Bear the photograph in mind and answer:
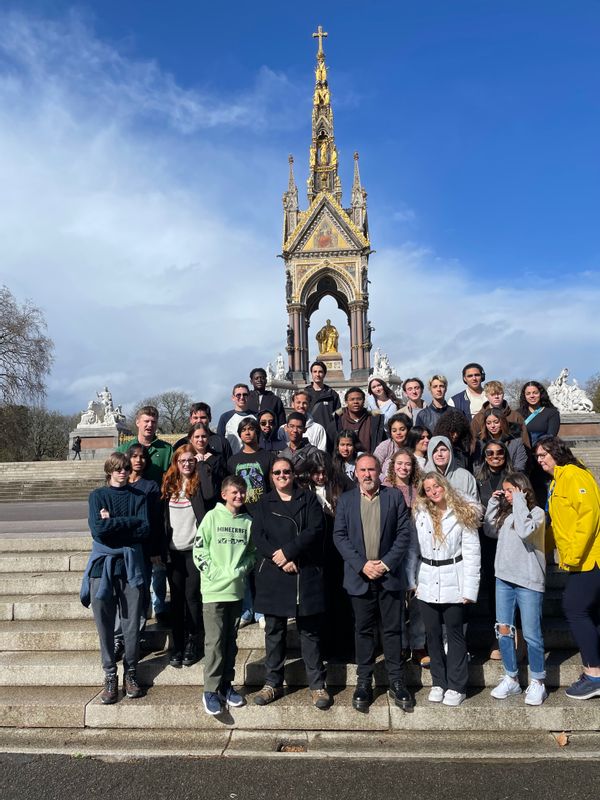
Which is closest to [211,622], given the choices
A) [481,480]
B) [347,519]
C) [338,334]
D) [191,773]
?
[191,773]

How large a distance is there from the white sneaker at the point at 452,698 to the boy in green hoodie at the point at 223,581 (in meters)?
1.47

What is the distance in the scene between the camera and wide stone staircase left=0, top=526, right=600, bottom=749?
402 cm

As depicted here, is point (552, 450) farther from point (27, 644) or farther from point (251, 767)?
point (27, 644)

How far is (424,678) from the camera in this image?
4434 mm

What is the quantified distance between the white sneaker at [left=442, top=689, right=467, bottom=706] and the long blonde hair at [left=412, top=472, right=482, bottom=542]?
42.2 inches

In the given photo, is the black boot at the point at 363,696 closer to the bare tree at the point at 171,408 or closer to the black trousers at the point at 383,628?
the black trousers at the point at 383,628

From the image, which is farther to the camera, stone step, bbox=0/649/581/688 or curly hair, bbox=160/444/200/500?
curly hair, bbox=160/444/200/500

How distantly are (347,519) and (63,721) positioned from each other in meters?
2.57

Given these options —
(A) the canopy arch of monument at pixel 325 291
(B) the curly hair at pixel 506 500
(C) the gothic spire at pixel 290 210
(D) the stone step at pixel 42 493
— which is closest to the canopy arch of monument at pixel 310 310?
(A) the canopy arch of monument at pixel 325 291

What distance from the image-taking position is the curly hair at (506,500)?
4285mm

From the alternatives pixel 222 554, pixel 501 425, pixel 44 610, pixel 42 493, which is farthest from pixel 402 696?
pixel 42 493

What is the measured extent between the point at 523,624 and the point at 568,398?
75.9 feet

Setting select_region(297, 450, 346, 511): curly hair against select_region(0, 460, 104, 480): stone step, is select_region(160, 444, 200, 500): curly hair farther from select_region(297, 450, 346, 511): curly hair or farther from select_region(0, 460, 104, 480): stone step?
select_region(0, 460, 104, 480): stone step

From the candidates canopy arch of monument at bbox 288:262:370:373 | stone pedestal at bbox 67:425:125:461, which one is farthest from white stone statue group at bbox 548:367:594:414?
stone pedestal at bbox 67:425:125:461
